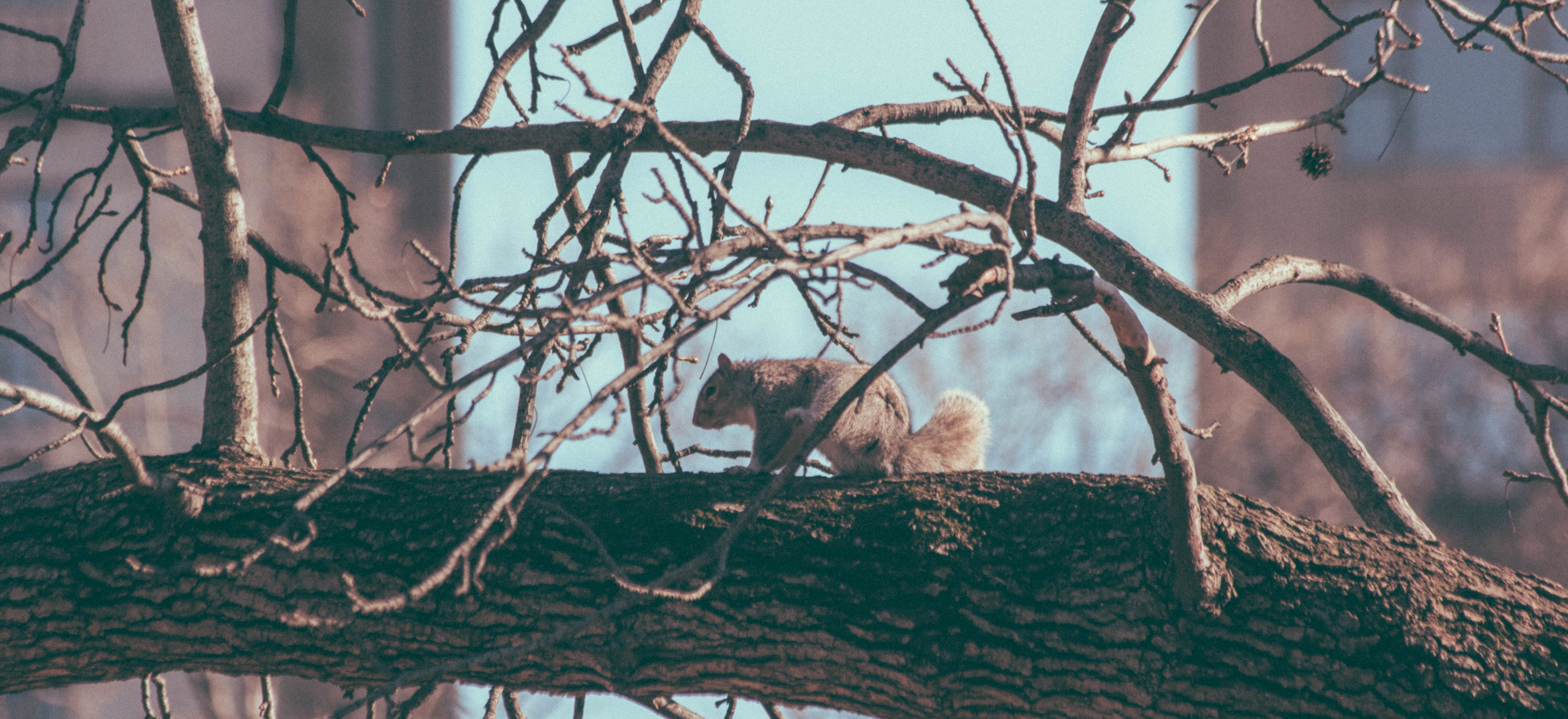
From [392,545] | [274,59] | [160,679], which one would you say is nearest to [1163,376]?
[392,545]

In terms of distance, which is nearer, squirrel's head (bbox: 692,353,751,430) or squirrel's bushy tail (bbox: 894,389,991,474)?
squirrel's bushy tail (bbox: 894,389,991,474)

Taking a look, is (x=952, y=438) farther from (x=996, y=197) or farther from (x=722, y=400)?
(x=722, y=400)

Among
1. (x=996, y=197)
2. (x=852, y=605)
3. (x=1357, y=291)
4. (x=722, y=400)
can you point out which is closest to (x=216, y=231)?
(x=852, y=605)

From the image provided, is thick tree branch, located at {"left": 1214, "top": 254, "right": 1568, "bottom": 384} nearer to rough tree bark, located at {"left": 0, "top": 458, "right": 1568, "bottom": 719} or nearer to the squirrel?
rough tree bark, located at {"left": 0, "top": 458, "right": 1568, "bottom": 719}

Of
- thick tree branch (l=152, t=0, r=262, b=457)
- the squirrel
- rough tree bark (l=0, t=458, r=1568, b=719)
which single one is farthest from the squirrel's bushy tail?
thick tree branch (l=152, t=0, r=262, b=457)

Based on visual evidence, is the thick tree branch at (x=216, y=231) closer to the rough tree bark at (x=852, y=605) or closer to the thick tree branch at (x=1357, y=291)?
the rough tree bark at (x=852, y=605)

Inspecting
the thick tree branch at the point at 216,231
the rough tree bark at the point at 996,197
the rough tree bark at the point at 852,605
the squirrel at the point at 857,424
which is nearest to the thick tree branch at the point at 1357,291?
the rough tree bark at the point at 996,197

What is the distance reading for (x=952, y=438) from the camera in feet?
13.8

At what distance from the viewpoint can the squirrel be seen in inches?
162

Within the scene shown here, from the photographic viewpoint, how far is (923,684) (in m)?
2.54

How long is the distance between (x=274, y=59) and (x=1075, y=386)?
47.7 ft

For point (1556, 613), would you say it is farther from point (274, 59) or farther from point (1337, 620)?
point (274, 59)

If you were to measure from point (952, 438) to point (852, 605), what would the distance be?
171 cm

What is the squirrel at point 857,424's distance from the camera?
4.12 meters
